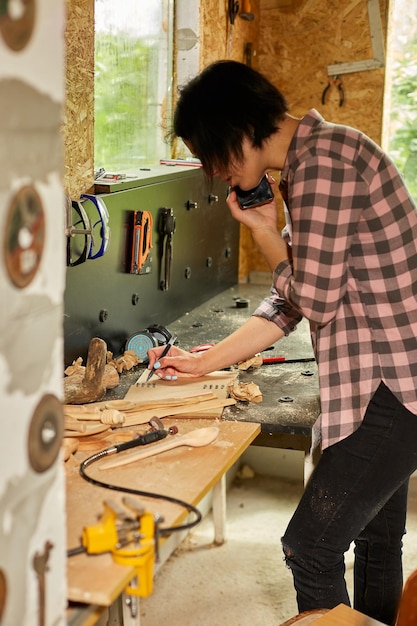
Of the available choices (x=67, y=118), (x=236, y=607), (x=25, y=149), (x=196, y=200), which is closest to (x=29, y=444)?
(x=25, y=149)

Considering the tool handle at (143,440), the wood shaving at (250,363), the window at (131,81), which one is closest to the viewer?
the tool handle at (143,440)

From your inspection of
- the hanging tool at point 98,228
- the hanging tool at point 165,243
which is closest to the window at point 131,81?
the hanging tool at point 165,243

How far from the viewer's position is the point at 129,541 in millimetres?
1151

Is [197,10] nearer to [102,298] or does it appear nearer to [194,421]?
[102,298]

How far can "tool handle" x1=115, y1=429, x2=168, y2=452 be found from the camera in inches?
61.9

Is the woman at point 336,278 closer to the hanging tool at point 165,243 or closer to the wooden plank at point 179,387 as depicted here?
the wooden plank at point 179,387

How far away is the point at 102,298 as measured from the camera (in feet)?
7.45

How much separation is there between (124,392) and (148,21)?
62.3 inches

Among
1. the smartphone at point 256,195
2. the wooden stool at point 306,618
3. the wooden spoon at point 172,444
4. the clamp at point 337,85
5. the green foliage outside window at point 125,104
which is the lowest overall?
the wooden stool at point 306,618

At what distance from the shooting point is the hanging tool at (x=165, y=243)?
2586 mm

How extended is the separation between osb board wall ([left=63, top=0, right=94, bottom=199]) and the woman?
0.55 m

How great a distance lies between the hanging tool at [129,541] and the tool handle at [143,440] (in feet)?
1.28

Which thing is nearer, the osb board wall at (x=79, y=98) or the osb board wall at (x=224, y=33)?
the osb board wall at (x=79, y=98)

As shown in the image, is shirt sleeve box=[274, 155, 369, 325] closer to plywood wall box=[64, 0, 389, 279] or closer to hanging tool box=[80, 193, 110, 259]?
hanging tool box=[80, 193, 110, 259]
